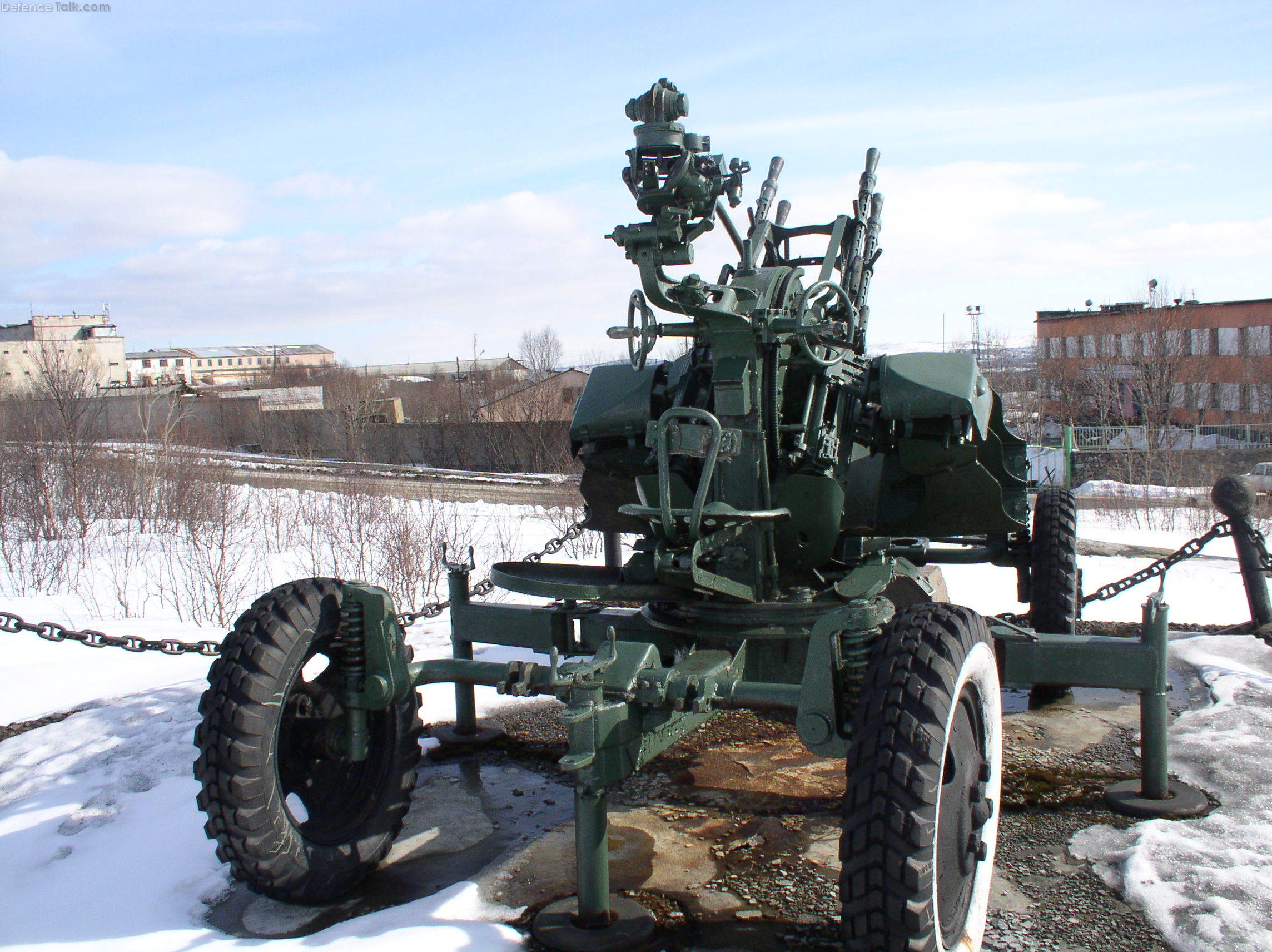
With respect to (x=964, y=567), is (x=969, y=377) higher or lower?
higher

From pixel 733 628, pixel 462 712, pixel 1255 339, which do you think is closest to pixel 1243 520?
pixel 733 628

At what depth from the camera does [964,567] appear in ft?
35.3

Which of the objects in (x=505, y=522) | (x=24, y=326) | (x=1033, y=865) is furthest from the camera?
(x=24, y=326)

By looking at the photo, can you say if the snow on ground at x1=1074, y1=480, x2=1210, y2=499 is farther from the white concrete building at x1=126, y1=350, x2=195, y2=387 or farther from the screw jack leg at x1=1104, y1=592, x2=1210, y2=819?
the white concrete building at x1=126, y1=350, x2=195, y2=387

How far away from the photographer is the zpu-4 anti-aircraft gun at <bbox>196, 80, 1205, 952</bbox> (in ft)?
9.57

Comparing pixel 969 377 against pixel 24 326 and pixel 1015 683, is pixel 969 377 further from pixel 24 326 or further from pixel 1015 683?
pixel 24 326

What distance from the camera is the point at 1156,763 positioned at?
13.4 feet

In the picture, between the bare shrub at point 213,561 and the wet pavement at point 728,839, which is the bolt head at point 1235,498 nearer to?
the wet pavement at point 728,839

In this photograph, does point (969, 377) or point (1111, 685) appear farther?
point (969, 377)

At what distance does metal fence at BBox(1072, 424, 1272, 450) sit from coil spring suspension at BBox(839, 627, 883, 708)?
22051 millimetres

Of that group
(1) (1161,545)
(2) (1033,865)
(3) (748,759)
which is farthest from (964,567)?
(2) (1033,865)

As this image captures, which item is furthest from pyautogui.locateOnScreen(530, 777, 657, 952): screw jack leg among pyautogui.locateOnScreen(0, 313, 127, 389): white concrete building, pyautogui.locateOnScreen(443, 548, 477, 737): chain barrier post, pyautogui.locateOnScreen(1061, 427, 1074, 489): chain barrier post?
pyautogui.locateOnScreen(0, 313, 127, 389): white concrete building

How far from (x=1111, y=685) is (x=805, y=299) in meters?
1.86

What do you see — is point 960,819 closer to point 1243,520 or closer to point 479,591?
point 479,591
